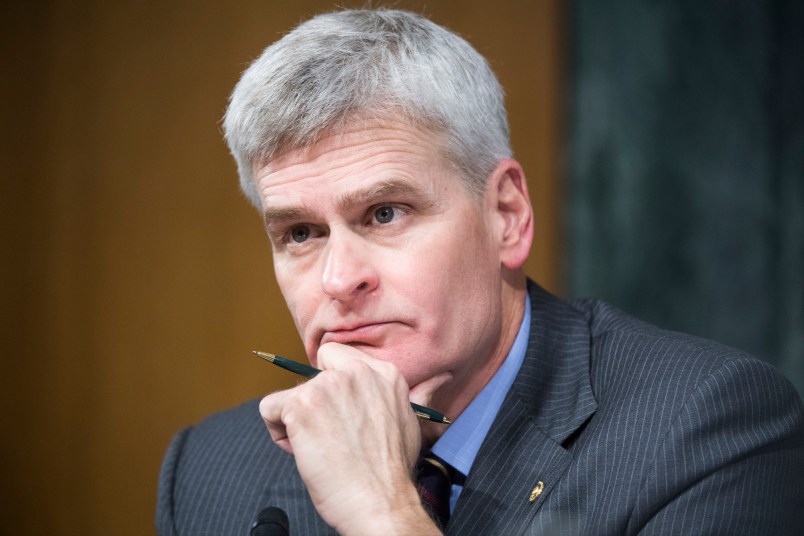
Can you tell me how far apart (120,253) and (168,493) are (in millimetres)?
1544

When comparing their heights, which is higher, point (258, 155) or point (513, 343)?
point (258, 155)

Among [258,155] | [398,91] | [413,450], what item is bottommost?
[413,450]

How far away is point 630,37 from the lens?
3.29 meters

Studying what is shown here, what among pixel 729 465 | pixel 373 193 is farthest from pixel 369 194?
pixel 729 465

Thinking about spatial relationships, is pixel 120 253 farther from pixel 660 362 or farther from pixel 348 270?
pixel 660 362

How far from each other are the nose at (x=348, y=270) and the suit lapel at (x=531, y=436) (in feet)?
→ 1.43

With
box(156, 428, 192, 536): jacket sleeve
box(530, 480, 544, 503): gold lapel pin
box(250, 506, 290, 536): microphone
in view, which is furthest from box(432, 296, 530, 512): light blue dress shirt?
box(156, 428, 192, 536): jacket sleeve

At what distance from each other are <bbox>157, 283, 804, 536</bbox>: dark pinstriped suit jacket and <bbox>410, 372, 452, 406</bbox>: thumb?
0.52ft

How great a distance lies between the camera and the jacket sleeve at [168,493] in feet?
7.60

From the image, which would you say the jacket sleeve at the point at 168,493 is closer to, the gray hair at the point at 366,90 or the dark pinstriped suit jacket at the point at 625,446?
the dark pinstriped suit jacket at the point at 625,446

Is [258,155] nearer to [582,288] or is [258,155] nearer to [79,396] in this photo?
[582,288]

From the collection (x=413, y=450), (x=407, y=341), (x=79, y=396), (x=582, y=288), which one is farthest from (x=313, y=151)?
(x=79, y=396)

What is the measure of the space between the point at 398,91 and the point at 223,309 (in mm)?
1918

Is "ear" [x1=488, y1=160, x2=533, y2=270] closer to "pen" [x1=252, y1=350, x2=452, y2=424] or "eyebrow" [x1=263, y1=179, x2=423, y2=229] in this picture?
"eyebrow" [x1=263, y1=179, x2=423, y2=229]
